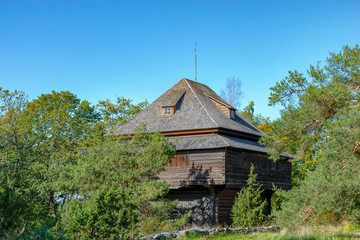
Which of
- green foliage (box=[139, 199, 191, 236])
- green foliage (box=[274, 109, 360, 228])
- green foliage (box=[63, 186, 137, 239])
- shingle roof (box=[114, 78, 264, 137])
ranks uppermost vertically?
shingle roof (box=[114, 78, 264, 137])

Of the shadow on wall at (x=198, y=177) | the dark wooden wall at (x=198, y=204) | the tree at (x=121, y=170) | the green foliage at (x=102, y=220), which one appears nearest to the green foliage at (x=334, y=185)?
the green foliage at (x=102, y=220)

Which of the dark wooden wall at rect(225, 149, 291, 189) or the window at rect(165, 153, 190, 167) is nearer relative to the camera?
the dark wooden wall at rect(225, 149, 291, 189)

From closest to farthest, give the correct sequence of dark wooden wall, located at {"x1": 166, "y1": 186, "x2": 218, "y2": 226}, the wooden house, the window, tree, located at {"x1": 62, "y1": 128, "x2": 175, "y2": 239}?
1. tree, located at {"x1": 62, "y1": 128, "x2": 175, "y2": 239}
2. the wooden house
3. dark wooden wall, located at {"x1": 166, "y1": 186, "x2": 218, "y2": 226}
4. the window

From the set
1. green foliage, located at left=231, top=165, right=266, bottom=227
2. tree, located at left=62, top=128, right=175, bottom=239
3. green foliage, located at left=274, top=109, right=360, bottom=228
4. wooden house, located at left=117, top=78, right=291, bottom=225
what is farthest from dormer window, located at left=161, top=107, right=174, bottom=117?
green foliage, located at left=274, top=109, right=360, bottom=228

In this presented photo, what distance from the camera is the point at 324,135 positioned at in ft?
64.8

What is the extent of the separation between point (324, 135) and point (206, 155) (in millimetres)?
9835

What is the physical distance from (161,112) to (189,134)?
3.83m

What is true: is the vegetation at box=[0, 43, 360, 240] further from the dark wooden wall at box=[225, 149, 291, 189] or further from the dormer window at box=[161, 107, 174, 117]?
the dormer window at box=[161, 107, 174, 117]

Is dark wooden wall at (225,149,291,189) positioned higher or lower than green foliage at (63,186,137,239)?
higher

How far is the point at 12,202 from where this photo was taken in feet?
61.5

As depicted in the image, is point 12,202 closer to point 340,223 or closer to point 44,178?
point 44,178

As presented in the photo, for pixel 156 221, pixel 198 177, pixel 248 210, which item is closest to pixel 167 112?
pixel 198 177

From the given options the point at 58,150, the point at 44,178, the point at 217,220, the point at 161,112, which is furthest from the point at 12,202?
the point at 161,112

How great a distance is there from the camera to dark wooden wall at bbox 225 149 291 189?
2803cm
